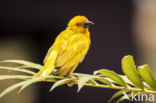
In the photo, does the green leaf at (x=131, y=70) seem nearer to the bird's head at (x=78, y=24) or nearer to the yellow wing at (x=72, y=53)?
the yellow wing at (x=72, y=53)

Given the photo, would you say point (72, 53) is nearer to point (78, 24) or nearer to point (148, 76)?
→ point (78, 24)

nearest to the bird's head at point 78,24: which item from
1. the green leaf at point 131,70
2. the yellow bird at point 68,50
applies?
the yellow bird at point 68,50

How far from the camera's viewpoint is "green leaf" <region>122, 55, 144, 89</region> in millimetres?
593

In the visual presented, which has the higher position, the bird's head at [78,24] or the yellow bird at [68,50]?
the bird's head at [78,24]

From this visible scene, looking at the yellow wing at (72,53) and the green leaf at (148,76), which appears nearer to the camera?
the green leaf at (148,76)

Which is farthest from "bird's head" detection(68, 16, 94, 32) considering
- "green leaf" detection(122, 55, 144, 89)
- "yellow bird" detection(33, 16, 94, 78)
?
"green leaf" detection(122, 55, 144, 89)

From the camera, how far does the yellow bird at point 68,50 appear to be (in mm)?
870

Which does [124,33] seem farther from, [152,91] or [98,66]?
[152,91]

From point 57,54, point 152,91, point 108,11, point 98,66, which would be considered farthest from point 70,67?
point 108,11

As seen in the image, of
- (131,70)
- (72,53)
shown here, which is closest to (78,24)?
(72,53)

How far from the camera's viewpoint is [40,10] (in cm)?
321

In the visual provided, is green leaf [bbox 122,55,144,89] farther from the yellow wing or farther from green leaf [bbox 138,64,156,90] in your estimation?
the yellow wing

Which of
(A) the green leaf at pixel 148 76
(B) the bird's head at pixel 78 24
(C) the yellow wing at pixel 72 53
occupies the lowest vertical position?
(A) the green leaf at pixel 148 76

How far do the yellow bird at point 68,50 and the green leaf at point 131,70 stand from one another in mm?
192
